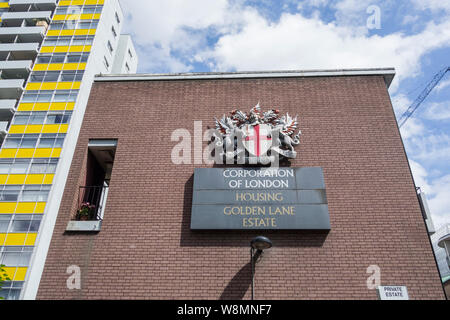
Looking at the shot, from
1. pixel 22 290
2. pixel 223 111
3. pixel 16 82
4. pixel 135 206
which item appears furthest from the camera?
pixel 16 82

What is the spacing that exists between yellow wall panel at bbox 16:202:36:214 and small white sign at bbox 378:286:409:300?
10549mm

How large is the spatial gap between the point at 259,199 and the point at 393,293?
430cm

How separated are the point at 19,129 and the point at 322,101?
11.5 meters

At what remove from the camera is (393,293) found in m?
8.27

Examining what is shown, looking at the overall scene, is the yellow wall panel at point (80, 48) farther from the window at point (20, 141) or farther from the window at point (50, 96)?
the window at point (20, 141)

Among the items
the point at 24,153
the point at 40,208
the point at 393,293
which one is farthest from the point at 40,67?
the point at 393,293

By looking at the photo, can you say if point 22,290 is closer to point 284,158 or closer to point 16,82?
point 284,158

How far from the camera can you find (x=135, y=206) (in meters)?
9.98

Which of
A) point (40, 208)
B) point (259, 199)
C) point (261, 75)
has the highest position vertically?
point (261, 75)

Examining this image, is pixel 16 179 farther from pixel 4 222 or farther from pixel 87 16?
pixel 87 16

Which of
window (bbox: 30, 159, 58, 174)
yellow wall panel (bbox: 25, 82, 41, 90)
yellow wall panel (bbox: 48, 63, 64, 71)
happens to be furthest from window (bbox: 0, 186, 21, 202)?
yellow wall panel (bbox: 48, 63, 64, 71)

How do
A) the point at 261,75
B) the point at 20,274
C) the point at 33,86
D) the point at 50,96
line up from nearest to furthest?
1. the point at 20,274
2. the point at 261,75
3. the point at 50,96
4. the point at 33,86

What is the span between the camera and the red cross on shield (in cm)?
1045
